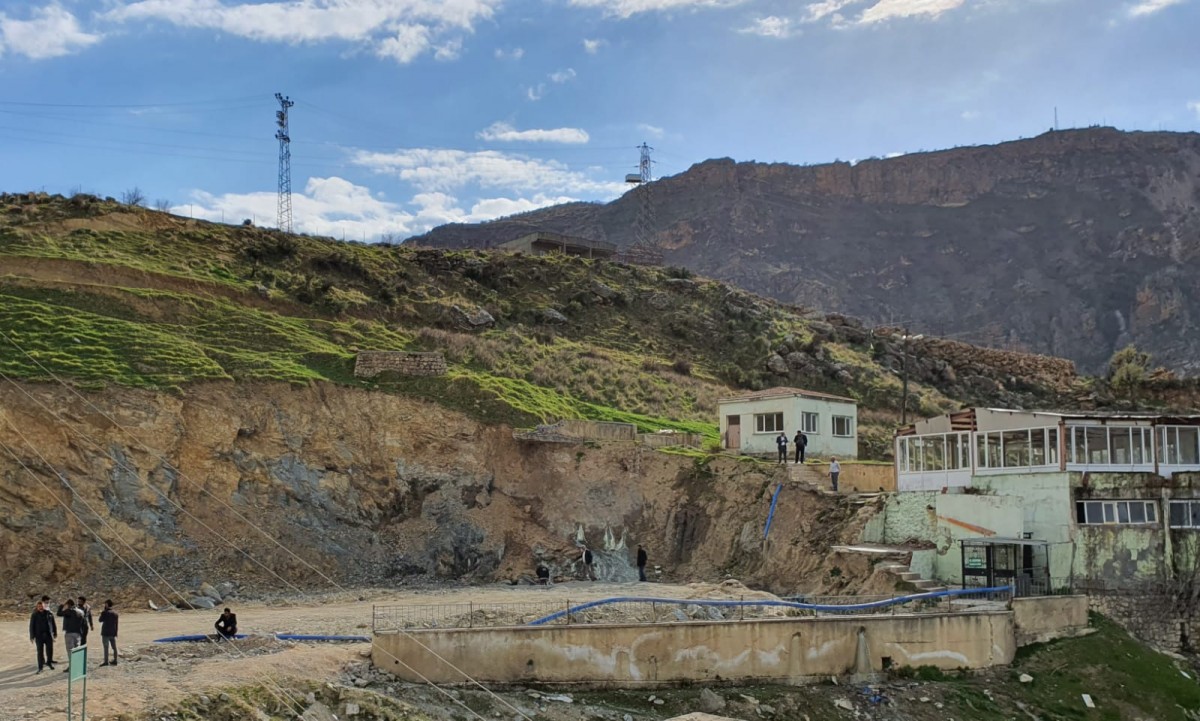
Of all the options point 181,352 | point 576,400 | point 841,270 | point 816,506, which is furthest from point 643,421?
point 841,270

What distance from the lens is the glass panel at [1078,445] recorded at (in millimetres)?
27484

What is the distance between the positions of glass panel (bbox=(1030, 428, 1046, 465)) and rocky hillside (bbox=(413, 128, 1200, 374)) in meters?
77.2

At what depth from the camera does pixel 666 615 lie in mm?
22734

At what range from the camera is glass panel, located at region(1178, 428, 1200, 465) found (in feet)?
91.3

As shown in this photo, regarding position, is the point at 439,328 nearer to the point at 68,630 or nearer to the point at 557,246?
the point at 557,246

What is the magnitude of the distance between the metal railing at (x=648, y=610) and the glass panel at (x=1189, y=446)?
691 centimetres

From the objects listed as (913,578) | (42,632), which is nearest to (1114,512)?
(913,578)

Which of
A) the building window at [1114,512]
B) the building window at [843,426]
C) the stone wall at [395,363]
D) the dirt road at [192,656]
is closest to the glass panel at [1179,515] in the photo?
the building window at [1114,512]

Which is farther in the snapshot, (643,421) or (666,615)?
(643,421)

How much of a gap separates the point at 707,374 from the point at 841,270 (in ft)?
238

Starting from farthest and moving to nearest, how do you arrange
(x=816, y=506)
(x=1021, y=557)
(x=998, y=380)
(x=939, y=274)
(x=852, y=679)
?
(x=939, y=274) < (x=998, y=380) < (x=816, y=506) < (x=1021, y=557) < (x=852, y=679)

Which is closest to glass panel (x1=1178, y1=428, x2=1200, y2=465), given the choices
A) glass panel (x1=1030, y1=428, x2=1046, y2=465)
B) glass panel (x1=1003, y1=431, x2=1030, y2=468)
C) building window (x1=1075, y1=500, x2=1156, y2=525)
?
building window (x1=1075, y1=500, x2=1156, y2=525)

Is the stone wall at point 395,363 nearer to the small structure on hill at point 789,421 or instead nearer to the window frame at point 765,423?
the small structure on hill at point 789,421

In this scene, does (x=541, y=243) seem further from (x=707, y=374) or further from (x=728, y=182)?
(x=728, y=182)
